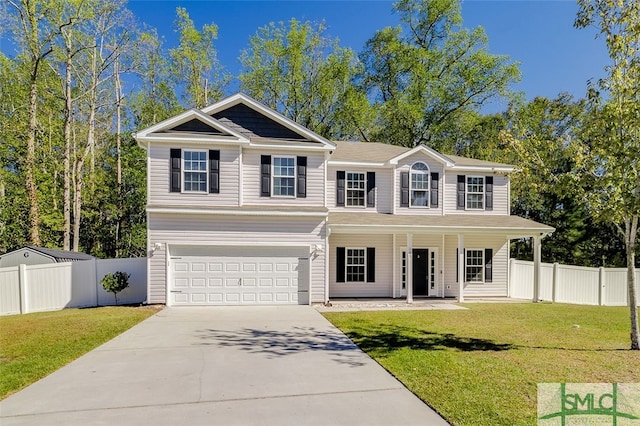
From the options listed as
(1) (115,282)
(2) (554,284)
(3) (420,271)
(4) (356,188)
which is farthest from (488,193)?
(1) (115,282)

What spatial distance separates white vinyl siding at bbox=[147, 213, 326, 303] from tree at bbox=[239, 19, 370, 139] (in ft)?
50.3

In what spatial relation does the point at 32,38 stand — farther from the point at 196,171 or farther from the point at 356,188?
the point at 356,188

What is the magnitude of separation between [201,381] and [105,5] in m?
20.1

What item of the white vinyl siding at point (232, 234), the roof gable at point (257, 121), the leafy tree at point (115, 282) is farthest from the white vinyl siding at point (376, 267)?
the leafy tree at point (115, 282)

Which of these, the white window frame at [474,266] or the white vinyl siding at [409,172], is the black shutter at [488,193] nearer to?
the white window frame at [474,266]

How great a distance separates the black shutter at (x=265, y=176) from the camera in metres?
13.2

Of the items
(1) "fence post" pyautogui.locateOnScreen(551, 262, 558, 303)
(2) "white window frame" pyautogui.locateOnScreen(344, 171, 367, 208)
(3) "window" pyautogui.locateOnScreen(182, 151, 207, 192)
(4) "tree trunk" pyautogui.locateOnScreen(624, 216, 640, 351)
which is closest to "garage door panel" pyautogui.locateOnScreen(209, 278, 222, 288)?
(3) "window" pyautogui.locateOnScreen(182, 151, 207, 192)

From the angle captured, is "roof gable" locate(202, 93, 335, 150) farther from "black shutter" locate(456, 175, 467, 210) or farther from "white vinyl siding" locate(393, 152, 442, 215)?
"black shutter" locate(456, 175, 467, 210)

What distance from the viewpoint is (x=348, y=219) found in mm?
13773

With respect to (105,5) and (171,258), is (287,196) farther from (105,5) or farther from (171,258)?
(105,5)

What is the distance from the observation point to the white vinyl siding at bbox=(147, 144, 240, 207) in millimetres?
12438

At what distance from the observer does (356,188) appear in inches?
600

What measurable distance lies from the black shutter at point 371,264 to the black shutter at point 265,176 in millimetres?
4748

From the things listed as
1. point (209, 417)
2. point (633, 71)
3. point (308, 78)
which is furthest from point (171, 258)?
point (308, 78)
